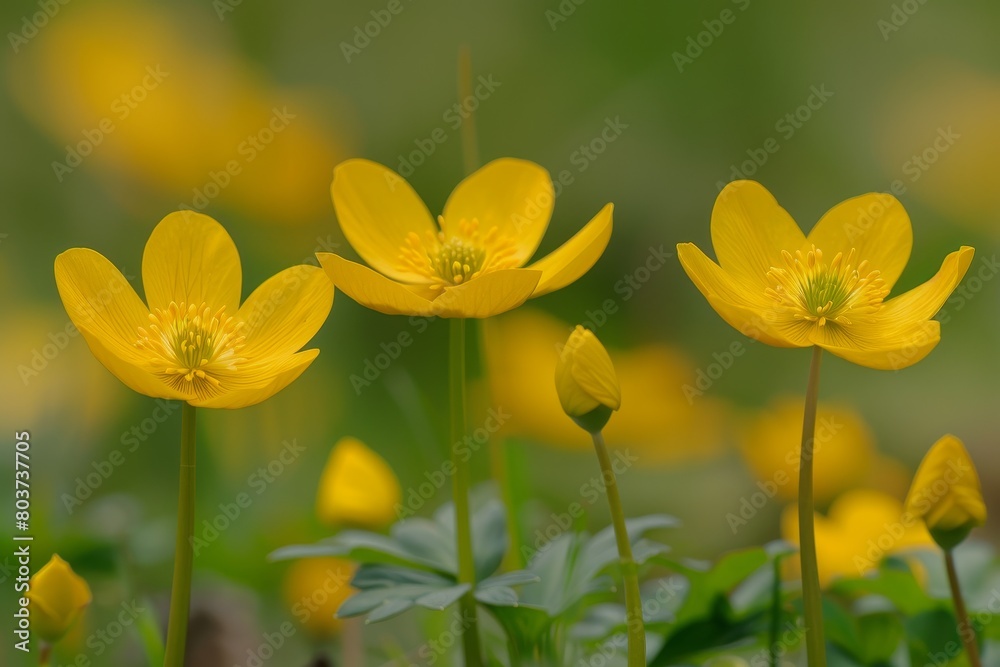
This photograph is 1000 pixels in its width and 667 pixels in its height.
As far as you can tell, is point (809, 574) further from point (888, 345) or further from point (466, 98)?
point (466, 98)

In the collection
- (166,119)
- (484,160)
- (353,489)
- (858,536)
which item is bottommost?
(353,489)

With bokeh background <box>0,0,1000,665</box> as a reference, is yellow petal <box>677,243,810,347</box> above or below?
below

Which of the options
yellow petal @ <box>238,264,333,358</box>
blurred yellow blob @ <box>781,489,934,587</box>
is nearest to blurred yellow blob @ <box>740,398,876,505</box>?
blurred yellow blob @ <box>781,489,934,587</box>

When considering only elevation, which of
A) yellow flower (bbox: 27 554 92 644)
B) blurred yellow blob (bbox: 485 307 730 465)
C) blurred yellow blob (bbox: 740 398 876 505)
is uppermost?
blurred yellow blob (bbox: 485 307 730 465)

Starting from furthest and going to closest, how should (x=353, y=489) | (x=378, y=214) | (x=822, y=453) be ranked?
1. (x=822, y=453)
2. (x=353, y=489)
3. (x=378, y=214)

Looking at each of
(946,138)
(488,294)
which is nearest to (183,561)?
(488,294)

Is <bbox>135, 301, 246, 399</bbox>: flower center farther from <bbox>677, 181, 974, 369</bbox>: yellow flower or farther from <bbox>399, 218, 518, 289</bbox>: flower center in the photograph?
<bbox>677, 181, 974, 369</bbox>: yellow flower
